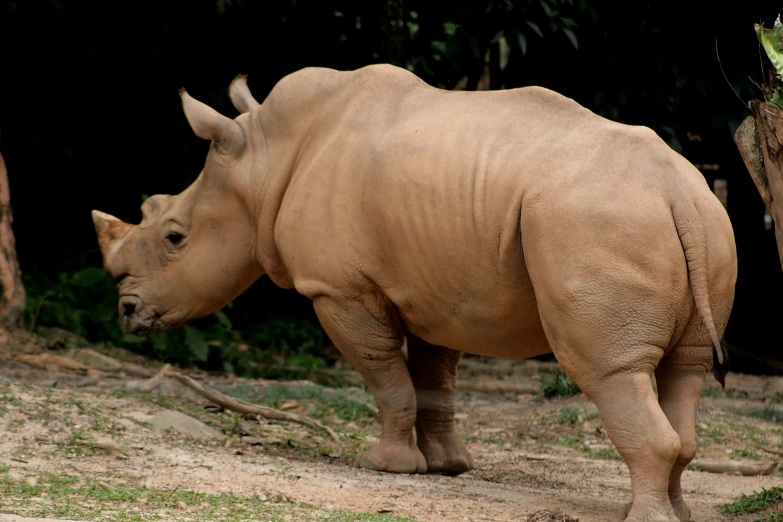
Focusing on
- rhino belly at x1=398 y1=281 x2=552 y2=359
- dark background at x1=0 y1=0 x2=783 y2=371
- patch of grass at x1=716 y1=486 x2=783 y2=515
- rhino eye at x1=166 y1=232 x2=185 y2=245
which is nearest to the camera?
rhino belly at x1=398 y1=281 x2=552 y2=359

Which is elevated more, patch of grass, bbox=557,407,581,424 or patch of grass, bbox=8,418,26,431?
patch of grass, bbox=8,418,26,431

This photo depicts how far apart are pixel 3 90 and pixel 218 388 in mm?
3625

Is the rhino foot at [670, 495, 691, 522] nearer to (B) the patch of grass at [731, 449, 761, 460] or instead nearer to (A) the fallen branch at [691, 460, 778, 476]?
(A) the fallen branch at [691, 460, 778, 476]

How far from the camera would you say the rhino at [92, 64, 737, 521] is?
4.38 m

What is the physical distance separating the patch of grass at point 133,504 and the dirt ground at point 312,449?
0.02 meters

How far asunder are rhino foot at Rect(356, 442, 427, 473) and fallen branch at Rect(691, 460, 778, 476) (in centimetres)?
177

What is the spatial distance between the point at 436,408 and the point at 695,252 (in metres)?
2.05

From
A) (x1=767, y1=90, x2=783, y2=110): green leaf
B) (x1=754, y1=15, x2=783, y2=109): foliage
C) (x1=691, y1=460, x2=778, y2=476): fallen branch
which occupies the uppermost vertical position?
(x1=754, y1=15, x2=783, y2=109): foliage

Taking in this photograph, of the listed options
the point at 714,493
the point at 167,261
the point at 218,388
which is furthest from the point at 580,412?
the point at 167,261

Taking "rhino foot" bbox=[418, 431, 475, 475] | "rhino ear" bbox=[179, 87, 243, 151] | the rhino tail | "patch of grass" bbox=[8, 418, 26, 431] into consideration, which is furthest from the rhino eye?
the rhino tail

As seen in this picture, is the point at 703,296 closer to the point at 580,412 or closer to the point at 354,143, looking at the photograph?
the point at 354,143

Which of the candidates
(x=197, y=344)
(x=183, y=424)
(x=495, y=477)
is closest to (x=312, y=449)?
(x=183, y=424)

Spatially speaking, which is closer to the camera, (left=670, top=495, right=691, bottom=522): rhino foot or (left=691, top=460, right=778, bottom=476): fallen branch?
(left=670, top=495, right=691, bottom=522): rhino foot

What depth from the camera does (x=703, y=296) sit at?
171 inches
